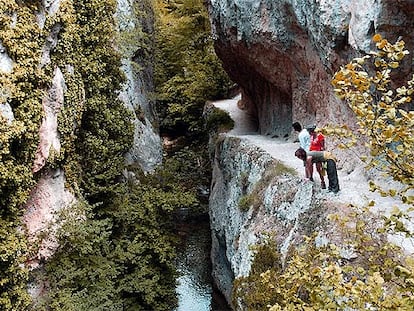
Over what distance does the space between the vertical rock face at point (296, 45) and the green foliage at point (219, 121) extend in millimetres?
1736

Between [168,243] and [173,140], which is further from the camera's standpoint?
[173,140]

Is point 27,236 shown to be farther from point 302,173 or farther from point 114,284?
point 302,173

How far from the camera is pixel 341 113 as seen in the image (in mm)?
13148

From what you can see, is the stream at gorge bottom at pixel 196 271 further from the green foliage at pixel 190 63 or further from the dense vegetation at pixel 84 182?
the green foliage at pixel 190 63

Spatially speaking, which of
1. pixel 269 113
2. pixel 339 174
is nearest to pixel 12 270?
pixel 339 174

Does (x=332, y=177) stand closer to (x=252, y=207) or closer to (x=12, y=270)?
(x=252, y=207)

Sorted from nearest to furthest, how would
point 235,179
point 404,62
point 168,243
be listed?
1. point 404,62
2. point 168,243
3. point 235,179

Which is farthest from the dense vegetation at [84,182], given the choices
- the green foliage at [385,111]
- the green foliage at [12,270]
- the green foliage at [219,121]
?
the green foliage at [385,111]

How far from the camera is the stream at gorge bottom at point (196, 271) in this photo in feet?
56.0

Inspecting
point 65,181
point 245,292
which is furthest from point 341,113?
point 65,181

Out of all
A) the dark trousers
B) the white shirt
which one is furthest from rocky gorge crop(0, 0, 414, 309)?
the white shirt

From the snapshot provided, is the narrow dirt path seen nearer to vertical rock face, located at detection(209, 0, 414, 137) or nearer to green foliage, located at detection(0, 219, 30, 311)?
vertical rock face, located at detection(209, 0, 414, 137)

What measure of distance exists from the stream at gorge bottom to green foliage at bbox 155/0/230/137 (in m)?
8.84

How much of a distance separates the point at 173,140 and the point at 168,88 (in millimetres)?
8349
